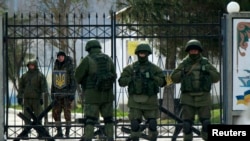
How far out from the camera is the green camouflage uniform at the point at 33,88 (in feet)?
50.1

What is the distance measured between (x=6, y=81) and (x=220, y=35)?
4012mm

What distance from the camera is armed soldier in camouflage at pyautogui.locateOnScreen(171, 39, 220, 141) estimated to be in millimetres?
13094

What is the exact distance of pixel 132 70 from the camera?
13.2 metres

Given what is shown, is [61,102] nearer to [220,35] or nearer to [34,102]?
[34,102]

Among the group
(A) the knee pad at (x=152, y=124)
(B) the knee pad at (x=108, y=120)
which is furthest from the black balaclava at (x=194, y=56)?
(B) the knee pad at (x=108, y=120)

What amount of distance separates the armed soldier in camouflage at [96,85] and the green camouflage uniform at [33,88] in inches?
87.6

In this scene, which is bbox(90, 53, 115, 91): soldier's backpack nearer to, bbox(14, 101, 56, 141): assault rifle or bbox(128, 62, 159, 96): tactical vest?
bbox(128, 62, 159, 96): tactical vest

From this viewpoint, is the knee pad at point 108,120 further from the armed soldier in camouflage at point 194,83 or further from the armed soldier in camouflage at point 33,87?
the armed soldier in camouflage at point 33,87

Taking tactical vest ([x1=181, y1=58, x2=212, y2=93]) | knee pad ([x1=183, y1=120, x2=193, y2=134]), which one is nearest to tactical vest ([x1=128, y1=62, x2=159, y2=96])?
tactical vest ([x1=181, y1=58, x2=212, y2=93])

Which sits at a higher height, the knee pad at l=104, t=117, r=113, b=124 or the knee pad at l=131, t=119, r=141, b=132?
the knee pad at l=104, t=117, r=113, b=124

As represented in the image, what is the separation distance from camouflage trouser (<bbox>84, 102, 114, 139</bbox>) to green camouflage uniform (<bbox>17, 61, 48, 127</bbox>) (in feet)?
7.34

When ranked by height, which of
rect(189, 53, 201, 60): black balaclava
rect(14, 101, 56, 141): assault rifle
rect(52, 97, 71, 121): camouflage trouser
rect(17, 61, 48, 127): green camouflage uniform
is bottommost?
rect(14, 101, 56, 141): assault rifle

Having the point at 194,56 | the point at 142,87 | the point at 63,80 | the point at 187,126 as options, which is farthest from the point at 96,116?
the point at 194,56

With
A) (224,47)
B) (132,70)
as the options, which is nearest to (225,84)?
(224,47)
